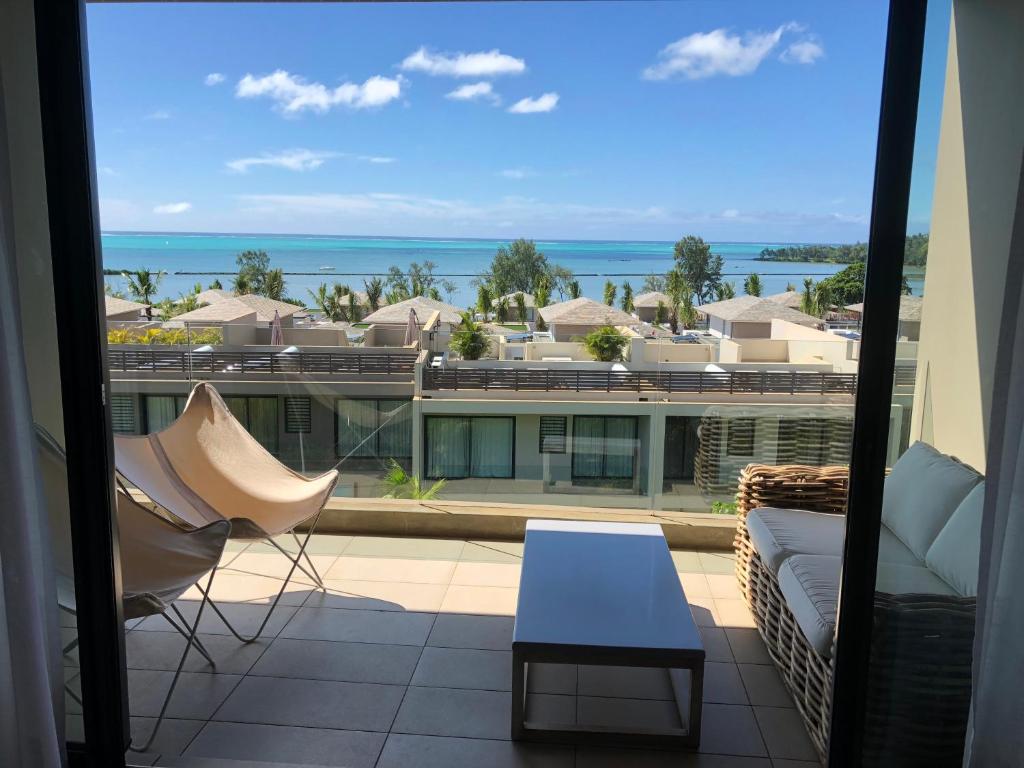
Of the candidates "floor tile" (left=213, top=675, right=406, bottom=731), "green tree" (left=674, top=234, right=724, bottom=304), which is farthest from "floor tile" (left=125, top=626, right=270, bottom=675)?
"green tree" (left=674, top=234, right=724, bottom=304)

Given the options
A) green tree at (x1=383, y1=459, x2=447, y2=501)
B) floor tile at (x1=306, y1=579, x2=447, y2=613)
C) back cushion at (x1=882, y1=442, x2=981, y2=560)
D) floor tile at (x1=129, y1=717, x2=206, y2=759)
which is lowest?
floor tile at (x1=306, y1=579, x2=447, y2=613)

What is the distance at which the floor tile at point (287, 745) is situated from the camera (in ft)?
7.61

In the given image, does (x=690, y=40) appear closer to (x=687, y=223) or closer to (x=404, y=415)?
(x=687, y=223)

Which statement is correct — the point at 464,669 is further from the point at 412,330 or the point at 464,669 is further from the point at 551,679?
the point at 412,330

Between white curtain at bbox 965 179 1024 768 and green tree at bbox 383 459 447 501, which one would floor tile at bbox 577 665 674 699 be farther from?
green tree at bbox 383 459 447 501

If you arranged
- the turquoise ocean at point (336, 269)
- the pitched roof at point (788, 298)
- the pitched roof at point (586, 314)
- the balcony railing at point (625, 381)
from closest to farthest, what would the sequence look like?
the turquoise ocean at point (336, 269)
the balcony railing at point (625, 381)
the pitched roof at point (788, 298)
the pitched roof at point (586, 314)

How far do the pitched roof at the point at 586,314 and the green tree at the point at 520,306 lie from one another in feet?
0.42

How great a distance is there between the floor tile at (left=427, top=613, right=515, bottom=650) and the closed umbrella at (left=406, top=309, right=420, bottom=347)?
183 cm

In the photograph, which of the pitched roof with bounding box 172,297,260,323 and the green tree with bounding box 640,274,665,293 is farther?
the green tree with bounding box 640,274,665,293

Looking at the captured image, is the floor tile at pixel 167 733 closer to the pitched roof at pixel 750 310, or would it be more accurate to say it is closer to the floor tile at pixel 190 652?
the floor tile at pixel 190 652

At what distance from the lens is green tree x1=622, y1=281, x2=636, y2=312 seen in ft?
17.6

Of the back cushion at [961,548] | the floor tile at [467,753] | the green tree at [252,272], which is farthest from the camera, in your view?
the green tree at [252,272]

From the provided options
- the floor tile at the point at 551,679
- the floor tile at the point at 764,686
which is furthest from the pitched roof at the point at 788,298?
the floor tile at the point at 551,679

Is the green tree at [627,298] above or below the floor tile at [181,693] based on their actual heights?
above
